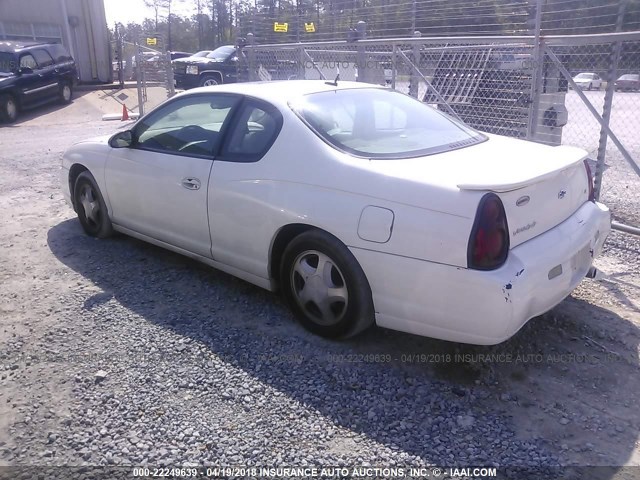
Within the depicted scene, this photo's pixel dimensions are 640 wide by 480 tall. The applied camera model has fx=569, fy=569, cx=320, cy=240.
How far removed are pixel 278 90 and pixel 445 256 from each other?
1.84m

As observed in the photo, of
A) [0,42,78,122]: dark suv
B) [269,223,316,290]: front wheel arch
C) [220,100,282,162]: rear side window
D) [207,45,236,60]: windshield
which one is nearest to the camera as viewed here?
[269,223,316,290]: front wheel arch

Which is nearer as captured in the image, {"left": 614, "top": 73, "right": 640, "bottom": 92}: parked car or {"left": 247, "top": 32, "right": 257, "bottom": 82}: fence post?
{"left": 614, "top": 73, "right": 640, "bottom": 92}: parked car

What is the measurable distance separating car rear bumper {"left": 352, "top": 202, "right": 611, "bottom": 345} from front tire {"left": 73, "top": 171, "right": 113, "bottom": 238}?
2.95 metres

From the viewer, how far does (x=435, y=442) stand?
2.67 m

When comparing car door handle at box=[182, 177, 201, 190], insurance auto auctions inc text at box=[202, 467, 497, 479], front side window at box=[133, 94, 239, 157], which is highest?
front side window at box=[133, 94, 239, 157]

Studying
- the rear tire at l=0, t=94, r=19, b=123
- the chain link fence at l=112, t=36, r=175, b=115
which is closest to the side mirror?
the chain link fence at l=112, t=36, r=175, b=115

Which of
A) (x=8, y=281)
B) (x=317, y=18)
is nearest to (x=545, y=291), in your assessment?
(x=8, y=281)

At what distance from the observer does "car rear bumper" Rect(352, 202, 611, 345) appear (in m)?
2.80

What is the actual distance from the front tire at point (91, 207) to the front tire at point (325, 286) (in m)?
2.31

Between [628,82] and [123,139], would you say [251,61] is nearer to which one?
[123,139]

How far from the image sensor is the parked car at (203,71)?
21250 millimetres

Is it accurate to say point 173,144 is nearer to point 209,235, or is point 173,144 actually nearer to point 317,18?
point 209,235

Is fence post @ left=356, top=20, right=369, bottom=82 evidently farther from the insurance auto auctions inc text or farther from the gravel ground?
the insurance auto auctions inc text

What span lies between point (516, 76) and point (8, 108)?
1296 cm
